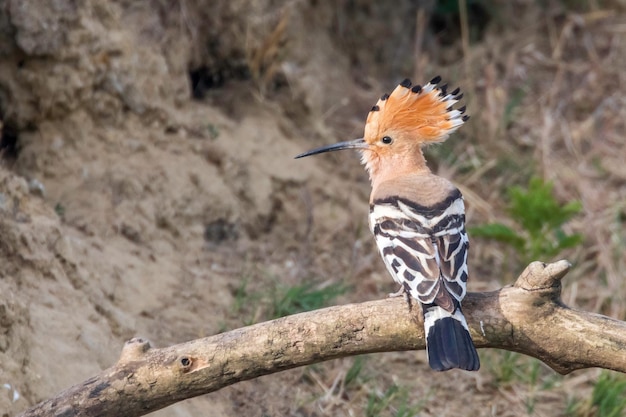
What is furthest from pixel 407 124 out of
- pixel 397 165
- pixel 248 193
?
pixel 248 193

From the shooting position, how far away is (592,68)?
22.0 ft

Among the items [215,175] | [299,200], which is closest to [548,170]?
[299,200]

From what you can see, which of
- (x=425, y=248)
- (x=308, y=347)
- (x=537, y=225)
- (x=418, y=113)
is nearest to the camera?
(x=308, y=347)

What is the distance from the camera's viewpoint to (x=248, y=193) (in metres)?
4.80

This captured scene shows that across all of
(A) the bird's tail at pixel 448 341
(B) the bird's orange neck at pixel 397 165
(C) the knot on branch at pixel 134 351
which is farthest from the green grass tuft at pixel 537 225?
(C) the knot on branch at pixel 134 351

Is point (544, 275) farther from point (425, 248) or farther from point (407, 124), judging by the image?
point (407, 124)

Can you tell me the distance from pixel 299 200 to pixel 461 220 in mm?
1798

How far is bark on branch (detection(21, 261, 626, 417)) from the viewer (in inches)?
100

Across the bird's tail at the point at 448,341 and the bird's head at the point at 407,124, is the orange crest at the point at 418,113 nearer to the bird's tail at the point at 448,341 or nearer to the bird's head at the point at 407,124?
the bird's head at the point at 407,124

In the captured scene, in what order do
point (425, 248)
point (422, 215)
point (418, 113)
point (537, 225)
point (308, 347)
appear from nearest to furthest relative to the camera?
point (308, 347)
point (425, 248)
point (422, 215)
point (418, 113)
point (537, 225)

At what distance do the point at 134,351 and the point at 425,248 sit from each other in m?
0.95

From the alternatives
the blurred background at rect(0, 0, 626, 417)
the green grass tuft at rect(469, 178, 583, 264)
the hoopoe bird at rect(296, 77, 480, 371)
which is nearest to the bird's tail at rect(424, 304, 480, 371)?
the hoopoe bird at rect(296, 77, 480, 371)

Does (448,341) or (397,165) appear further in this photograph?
(397,165)

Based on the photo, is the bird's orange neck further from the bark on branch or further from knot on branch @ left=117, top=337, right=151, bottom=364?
knot on branch @ left=117, top=337, right=151, bottom=364
